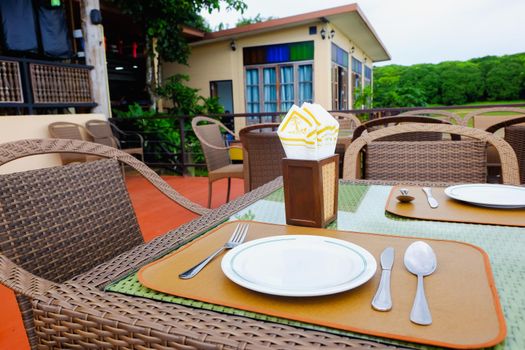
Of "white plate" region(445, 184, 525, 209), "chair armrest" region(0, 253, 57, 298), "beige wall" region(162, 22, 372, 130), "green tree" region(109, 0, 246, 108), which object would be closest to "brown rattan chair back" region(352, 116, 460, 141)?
"white plate" region(445, 184, 525, 209)

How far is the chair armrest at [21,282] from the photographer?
62 cm

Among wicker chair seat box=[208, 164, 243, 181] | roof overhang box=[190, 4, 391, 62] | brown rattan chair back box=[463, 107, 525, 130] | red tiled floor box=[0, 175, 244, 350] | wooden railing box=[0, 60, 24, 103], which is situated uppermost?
roof overhang box=[190, 4, 391, 62]

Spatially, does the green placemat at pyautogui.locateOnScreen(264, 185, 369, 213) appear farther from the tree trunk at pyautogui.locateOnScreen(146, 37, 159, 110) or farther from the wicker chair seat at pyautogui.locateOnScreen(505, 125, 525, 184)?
the tree trunk at pyautogui.locateOnScreen(146, 37, 159, 110)

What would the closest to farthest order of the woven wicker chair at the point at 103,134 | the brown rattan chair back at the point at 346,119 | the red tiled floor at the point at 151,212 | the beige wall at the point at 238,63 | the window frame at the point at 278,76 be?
1. the red tiled floor at the point at 151,212
2. the brown rattan chair back at the point at 346,119
3. the woven wicker chair at the point at 103,134
4. the beige wall at the point at 238,63
5. the window frame at the point at 278,76

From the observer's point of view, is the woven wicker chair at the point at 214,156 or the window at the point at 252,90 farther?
the window at the point at 252,90

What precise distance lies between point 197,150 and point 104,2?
124 inches

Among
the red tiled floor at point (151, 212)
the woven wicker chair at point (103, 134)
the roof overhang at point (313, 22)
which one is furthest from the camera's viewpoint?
the roof overhang at point (313, 22)

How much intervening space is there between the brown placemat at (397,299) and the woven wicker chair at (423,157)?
88 cm

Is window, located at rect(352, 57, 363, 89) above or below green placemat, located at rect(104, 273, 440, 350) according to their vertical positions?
above

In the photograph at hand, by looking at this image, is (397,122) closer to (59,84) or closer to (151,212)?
(151,212)

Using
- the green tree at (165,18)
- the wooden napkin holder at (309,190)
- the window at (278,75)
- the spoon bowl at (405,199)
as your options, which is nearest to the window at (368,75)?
the window at (278,75)

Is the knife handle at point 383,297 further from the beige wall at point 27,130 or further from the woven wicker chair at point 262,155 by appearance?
the beige wall at point 27,130

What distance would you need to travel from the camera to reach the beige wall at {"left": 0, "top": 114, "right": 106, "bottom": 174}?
482 centimetres

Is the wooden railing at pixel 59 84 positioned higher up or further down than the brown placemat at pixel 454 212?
higher up
